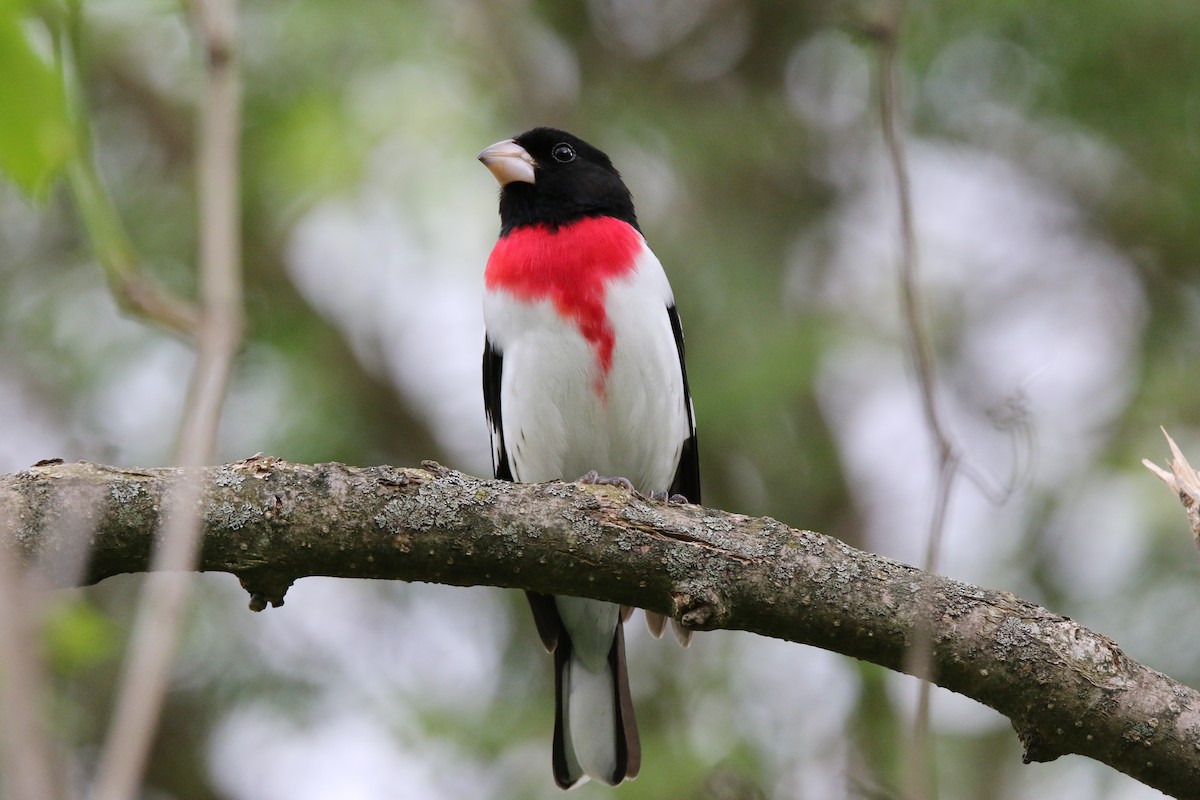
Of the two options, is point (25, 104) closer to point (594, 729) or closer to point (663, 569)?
point (663, 569)

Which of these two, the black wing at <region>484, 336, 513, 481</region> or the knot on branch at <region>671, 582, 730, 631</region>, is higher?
the black wing at <region>484, 336, 513, 481</region>

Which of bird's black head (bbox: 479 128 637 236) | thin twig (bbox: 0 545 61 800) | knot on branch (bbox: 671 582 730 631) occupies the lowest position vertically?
thin twig (bbox: 0 545 61 800)

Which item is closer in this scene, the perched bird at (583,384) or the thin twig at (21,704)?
the thin twig at (21,704)

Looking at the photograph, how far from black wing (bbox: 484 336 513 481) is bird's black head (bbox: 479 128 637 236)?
0.54 m

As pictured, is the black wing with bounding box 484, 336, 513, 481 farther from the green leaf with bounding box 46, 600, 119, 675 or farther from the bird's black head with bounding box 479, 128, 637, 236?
the green leaf with bounding box 46, 600, 119, 675

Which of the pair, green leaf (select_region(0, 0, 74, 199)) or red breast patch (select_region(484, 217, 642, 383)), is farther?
red breast patch (select_region(484, 217, 642, 383))

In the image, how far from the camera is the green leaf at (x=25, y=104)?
1.78 meters

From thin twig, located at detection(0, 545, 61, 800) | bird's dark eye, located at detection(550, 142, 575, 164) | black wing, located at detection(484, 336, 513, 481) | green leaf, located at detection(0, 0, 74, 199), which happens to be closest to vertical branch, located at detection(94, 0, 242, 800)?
thin twig, located at detection(0, 545, 61, 800)

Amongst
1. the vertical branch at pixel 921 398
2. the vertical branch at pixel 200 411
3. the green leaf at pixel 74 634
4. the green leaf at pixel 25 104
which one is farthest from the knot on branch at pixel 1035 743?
the green leaf at pixel 74 634

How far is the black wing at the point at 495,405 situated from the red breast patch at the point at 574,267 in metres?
0.29

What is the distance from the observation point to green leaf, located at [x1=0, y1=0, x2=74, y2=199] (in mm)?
1781

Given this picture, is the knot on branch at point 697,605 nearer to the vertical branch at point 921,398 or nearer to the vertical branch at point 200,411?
the vertical branch at point 921,398

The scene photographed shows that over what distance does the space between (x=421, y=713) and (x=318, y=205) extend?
115 inches

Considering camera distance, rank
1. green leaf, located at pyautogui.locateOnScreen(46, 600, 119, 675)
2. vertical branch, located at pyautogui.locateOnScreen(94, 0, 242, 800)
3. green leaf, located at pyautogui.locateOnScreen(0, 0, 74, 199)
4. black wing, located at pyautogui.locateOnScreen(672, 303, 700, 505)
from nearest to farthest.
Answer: vertical branch, located at pyautogui.locateOnScreen(94, 0, 242, 800)
green leaf, located at pyautogui.locateOnScreen(0, 0, 74, 199)
green leaf, located at pyautogui.locateOnScreen(46, 600, 119, 675)
black wing, located at pyautogui.locateOnScreen(672, 303, 700, 505)
